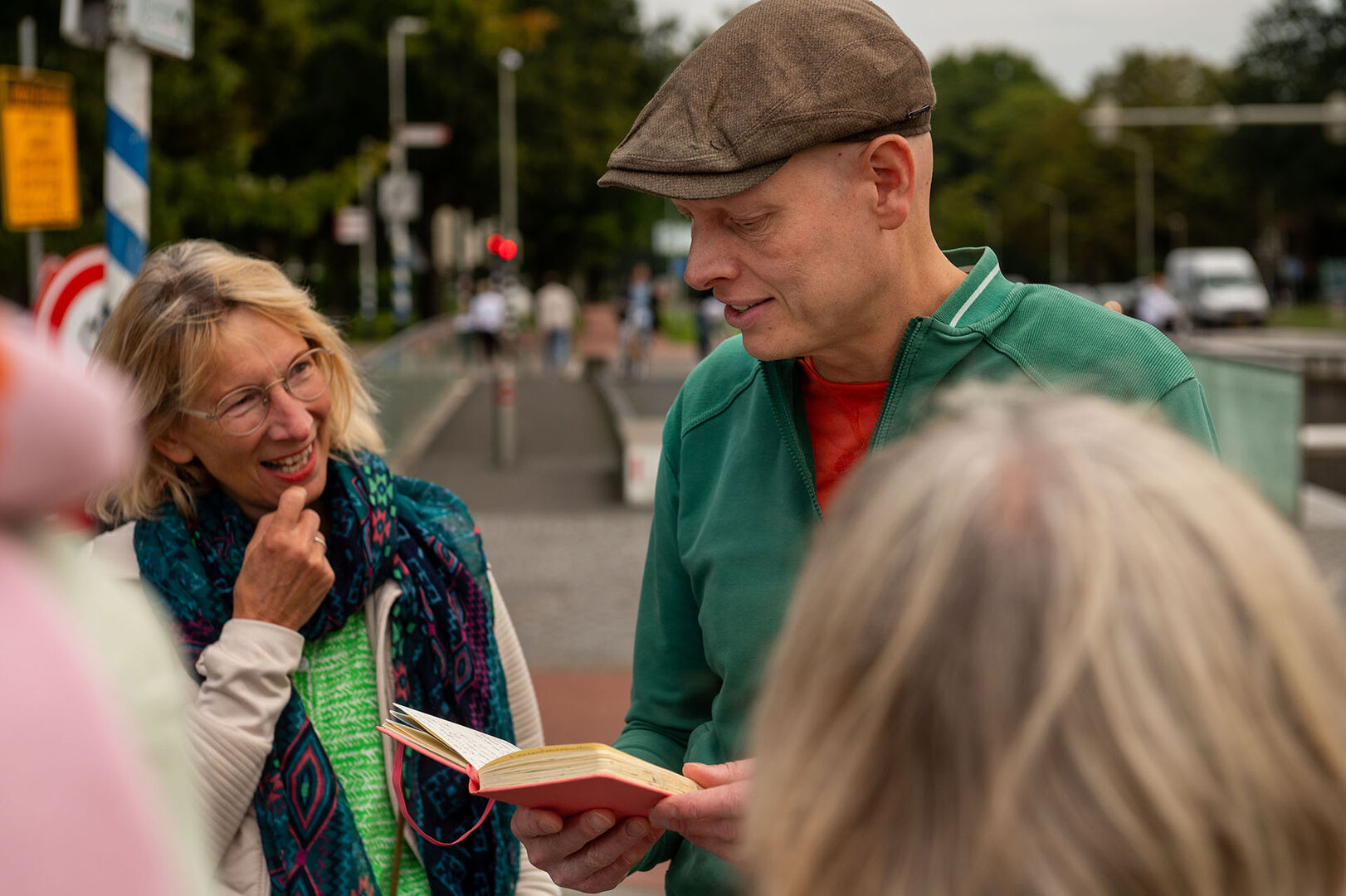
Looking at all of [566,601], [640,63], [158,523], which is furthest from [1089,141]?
[158,523]

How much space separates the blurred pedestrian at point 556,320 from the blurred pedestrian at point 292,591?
26829 mm

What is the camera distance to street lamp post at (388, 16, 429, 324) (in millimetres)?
38000

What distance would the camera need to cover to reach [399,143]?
35906 millimetres

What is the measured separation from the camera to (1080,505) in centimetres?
93

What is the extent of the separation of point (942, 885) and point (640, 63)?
58572 mm

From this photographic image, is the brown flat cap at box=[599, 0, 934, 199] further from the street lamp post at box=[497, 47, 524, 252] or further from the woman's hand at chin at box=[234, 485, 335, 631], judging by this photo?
the street lamp post at box=[497, 47, 524, 252]

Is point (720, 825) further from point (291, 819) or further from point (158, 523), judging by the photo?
point (158, 523)

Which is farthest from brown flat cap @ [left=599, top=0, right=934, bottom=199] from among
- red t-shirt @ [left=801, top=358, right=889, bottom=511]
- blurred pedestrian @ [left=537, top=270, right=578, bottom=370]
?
blurred pedestrian @ [left=537, top=270, right=578, bottom=370]

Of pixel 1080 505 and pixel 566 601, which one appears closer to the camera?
pixel 1080 505

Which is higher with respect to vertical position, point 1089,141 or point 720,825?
point 1089,141

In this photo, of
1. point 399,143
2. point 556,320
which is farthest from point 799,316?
point 399,143

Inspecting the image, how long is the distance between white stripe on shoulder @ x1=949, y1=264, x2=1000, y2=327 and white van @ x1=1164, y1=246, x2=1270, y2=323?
47463mm

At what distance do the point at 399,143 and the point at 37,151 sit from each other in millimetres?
30026

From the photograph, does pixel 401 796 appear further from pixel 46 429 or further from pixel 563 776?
pixel 46 429
